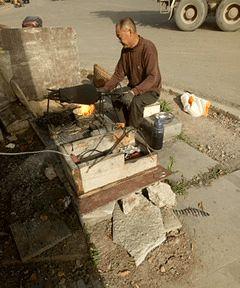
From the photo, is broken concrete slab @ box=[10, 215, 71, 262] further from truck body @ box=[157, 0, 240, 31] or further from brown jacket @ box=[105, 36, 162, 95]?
truck body @ box=[157, 0, 240, 31]

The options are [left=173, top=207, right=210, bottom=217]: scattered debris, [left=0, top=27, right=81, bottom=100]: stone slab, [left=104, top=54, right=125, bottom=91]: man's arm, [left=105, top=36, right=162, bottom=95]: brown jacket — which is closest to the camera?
[left=173, top=207, right=210, bottom=217]: scattered debris

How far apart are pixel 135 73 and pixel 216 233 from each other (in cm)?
255

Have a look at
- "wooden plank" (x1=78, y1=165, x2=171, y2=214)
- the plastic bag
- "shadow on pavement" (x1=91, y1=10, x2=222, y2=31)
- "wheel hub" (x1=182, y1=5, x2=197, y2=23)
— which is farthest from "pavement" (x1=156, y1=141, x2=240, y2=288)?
"shadow on pavement" (x1=91, y1=10, x2=222, y2=31)

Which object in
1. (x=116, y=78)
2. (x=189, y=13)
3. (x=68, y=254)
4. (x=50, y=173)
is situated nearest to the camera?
(x=68, y=254)

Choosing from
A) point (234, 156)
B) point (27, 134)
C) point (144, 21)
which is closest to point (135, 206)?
point (234, 156)

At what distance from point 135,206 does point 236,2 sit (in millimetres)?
9749

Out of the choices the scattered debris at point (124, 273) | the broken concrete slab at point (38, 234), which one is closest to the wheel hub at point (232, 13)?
the broken concrete slab at point (38, 234)

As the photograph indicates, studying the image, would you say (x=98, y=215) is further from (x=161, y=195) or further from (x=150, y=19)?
(x=150, y=19)

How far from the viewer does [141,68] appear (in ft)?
14.1

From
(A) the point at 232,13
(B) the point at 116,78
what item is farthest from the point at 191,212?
(A) the point at 232,13

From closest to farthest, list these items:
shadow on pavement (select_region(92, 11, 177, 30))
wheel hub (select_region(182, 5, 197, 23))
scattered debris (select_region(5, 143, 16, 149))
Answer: scattered debris (select_region(5, 143, 16, 149)) < wheel hub (select_region(182, 5, 197, 23)) < shadow on pavement (select_region(92, 11, 177, 30))

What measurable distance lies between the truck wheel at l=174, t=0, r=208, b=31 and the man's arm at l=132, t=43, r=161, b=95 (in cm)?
782

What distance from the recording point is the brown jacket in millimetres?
4094

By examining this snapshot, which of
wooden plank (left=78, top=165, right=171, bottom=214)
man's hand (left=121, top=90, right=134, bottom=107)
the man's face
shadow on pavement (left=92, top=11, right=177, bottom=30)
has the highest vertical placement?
the man's face
